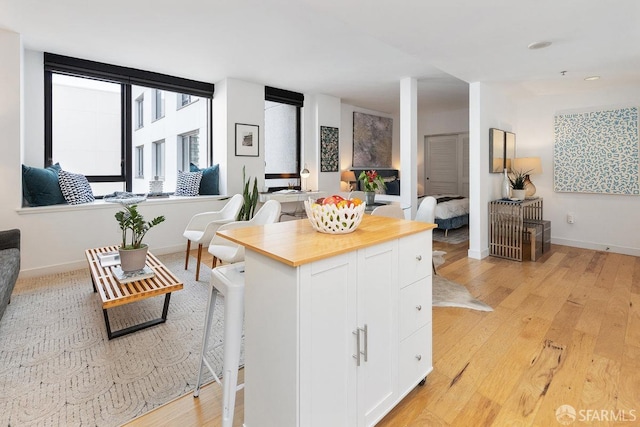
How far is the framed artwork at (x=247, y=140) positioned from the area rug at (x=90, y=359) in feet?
8.86

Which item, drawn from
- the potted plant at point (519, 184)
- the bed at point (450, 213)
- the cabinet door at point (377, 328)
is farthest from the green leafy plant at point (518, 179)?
the cabinet door at point (377, 328)

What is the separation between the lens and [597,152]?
4.64 meters

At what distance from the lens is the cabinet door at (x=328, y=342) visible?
3.80ft

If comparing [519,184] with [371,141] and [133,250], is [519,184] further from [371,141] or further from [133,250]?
[133,250]

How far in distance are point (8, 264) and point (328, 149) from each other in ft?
15.7

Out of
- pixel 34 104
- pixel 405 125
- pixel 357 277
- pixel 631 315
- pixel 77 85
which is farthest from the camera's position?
pixel 405 125

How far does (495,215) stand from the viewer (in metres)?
4.43

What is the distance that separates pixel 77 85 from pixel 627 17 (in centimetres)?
565

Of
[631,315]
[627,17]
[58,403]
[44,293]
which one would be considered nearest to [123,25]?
[44,293]

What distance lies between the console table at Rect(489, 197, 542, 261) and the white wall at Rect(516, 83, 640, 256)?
894 millimetres

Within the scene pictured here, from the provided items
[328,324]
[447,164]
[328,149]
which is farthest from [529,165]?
[328,324]

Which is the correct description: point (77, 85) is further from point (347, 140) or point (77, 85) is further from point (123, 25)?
point (347, 140)

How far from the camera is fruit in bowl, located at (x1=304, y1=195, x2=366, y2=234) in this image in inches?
→ 59.2

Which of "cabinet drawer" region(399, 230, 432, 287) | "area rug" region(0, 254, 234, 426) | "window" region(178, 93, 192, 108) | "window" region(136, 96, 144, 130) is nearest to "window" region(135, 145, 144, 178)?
"window" region(136, 96, 144, 130)
